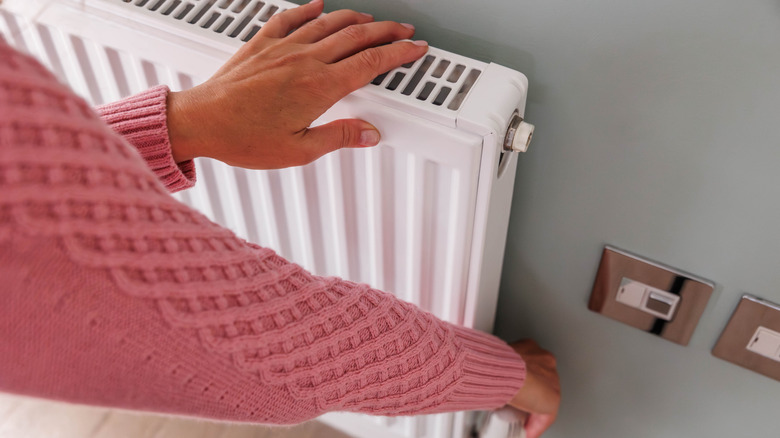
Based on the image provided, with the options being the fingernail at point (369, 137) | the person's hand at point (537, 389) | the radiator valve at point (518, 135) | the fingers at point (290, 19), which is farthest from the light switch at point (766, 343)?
the fingers at point (290, 19)

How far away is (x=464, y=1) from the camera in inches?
21.0

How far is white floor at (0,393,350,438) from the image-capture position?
40.1 inches

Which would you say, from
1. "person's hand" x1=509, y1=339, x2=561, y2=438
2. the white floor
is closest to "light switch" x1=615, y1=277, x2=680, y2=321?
"person's hand" x1=509, y1=339, x2=561, y2=438

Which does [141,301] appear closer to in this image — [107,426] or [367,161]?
[367,161]

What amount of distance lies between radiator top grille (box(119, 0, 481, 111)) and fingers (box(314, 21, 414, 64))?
31 mm

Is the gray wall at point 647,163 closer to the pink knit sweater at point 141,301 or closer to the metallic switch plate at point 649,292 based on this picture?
the metallic switch plate at point 649,292

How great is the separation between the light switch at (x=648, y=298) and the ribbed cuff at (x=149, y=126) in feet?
1.57

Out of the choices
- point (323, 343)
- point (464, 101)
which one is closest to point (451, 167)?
point (464, 101)

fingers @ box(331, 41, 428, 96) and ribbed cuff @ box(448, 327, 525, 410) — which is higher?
fingers @ box(331, 41, 428, 96)

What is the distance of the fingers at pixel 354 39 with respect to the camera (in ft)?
1.65

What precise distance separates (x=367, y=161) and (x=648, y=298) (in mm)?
347

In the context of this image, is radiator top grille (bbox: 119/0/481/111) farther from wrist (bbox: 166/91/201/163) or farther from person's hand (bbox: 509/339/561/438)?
person's hand (bbox: 509/339/561/438)

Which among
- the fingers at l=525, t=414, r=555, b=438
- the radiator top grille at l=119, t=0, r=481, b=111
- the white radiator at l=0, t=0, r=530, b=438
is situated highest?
the radiator top grille at l=119, t=0, r=481, b=111

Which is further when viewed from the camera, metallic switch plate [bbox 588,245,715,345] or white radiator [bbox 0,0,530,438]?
metallic switch plate [bbox 588,245,715,345]
